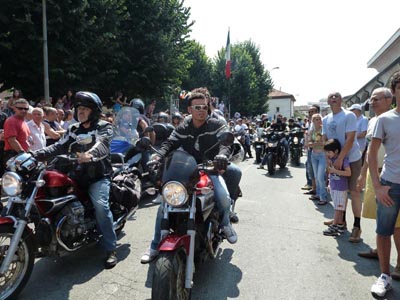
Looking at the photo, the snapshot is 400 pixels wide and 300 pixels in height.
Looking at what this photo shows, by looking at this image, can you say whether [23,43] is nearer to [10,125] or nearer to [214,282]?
[10,125]

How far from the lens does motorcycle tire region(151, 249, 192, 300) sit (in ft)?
8.86

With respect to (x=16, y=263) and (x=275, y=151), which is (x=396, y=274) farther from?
(x=275, y=151)

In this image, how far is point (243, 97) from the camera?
40.9m

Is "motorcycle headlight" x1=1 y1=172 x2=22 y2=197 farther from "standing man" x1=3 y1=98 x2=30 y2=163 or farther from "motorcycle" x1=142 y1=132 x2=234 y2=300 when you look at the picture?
"standing man" x1=3 y1=98 x2=30 y2=163

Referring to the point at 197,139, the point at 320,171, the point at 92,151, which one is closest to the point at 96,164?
the point at 92,151

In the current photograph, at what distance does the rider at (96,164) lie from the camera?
397 cm

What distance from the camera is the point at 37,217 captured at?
3.49m

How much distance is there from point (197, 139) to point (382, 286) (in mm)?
2259

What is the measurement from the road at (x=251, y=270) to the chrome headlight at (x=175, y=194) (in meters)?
1.02

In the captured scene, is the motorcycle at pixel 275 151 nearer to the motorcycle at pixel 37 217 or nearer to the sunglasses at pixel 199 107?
the sunglasses at pixel 199 107

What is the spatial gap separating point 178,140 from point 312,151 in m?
4.20

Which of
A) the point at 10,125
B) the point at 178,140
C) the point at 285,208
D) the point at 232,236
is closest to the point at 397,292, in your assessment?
the point at 232,236

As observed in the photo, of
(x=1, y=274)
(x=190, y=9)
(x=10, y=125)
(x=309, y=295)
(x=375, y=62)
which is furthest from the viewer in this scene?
(x=375, y=62)

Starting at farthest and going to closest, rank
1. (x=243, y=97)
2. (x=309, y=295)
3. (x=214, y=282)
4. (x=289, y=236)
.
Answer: (x=243, y=97) → (x=289, y=236) → (x=214, y=282) → (x=309, y=295)
